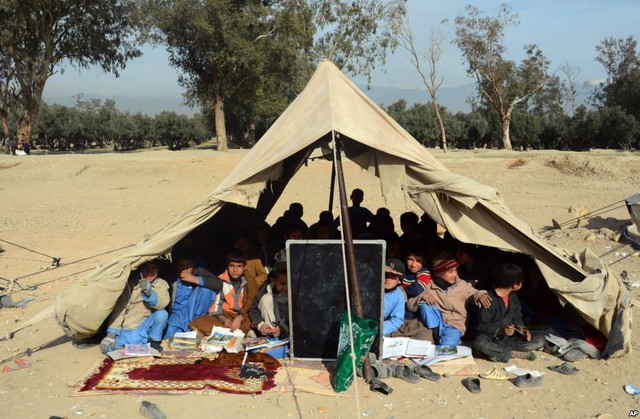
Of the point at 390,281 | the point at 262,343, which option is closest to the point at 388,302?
the point at 390,281

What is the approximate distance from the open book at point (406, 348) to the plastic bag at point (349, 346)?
52 centimetres

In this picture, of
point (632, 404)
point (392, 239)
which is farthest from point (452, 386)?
point (392, 239)

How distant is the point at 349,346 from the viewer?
4238 mm

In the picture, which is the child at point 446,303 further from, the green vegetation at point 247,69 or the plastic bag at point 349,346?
the green vegetation at point 247,69

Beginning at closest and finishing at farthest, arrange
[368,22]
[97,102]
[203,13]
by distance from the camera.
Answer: [203,13]
[368,22]
[97,102]

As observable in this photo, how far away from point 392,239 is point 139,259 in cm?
278

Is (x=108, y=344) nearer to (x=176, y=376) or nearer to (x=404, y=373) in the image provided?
(x=176, y=376)

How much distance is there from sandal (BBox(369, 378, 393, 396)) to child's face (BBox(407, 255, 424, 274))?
1.32 meters

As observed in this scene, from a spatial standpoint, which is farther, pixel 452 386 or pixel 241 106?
pixel 241 106

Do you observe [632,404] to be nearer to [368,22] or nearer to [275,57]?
[275,57]

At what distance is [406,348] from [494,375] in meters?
0.72

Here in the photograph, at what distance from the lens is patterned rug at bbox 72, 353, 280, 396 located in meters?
4.28

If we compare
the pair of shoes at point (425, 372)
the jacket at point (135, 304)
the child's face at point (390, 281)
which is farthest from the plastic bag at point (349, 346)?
the jacket at point (135, 304)

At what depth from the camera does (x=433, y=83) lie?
2981 centimetres
